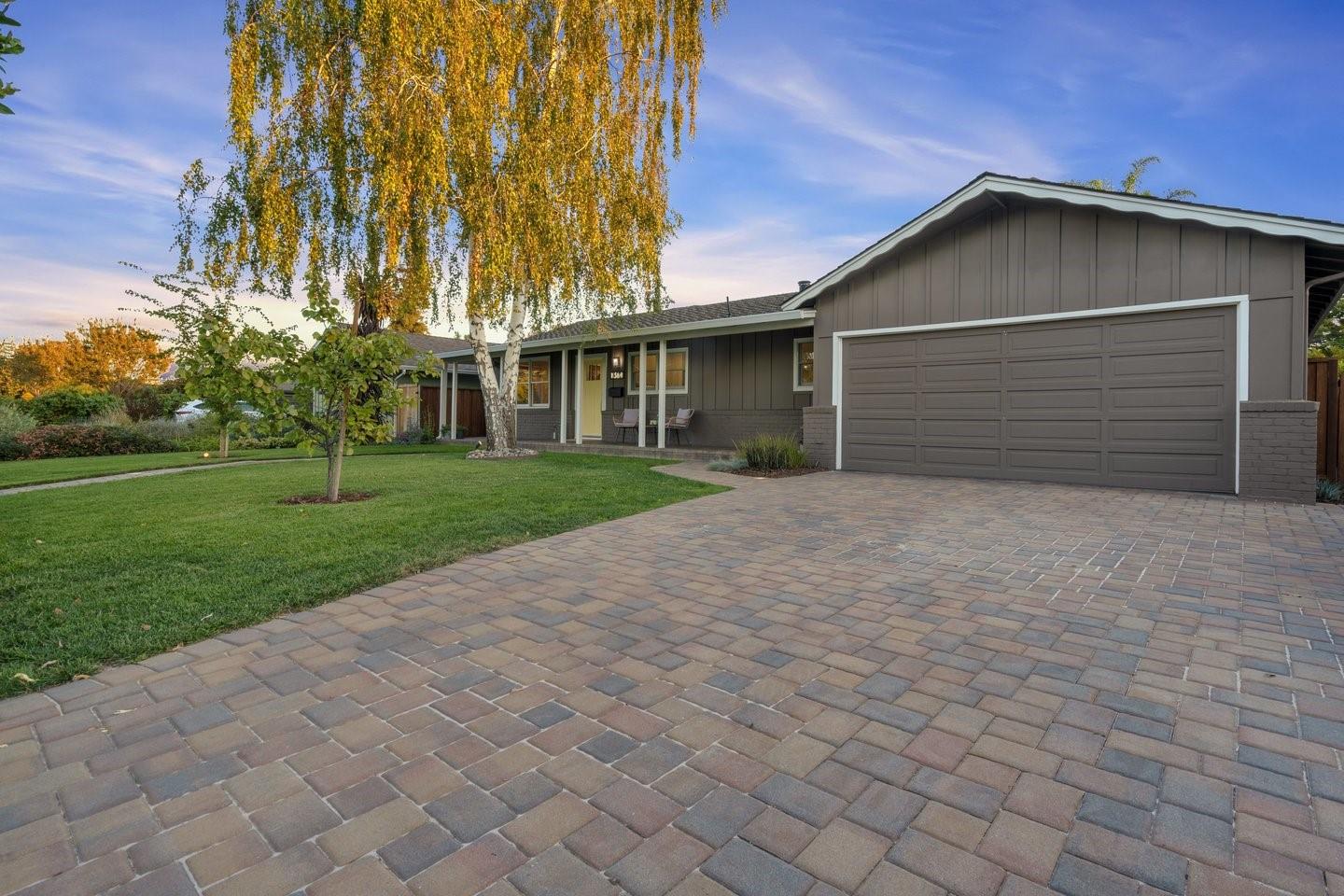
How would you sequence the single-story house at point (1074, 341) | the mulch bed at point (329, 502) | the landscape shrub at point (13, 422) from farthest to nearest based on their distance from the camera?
the landscape shrub at point (13, 422) < the single-story house at point (1074, 341) < the mulch bed at point (329, 502)

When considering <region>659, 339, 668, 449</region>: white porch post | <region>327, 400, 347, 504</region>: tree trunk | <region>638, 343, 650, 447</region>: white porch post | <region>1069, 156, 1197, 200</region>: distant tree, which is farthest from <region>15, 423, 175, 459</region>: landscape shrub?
<region>1069, 156, 1197, 200</region>: distant tree

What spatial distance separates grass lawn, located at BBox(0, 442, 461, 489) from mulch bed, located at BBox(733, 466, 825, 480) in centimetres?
849

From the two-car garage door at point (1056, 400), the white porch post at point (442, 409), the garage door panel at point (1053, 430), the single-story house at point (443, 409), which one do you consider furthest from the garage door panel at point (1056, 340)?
the single-story house at point (443, 409)

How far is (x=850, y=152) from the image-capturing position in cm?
1371

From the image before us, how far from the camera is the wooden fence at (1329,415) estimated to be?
8.13m

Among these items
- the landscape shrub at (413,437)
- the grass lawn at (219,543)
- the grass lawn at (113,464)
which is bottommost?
the grass lawn at (219,543)

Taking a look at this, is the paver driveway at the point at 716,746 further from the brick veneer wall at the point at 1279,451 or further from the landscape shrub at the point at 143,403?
the landscape shrub at the point at 143,403

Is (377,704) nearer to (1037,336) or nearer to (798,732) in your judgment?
(798,732)

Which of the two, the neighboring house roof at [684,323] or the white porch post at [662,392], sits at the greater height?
the neighboring house roof at [684,323]

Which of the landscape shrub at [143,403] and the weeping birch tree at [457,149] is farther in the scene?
the landscape shrub at [143,403]

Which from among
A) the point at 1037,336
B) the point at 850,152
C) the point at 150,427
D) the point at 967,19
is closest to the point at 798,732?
the point at 1037,336

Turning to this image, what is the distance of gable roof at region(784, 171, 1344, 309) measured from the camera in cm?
702

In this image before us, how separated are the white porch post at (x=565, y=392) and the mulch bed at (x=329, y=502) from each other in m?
8.97

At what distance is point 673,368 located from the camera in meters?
15.1
